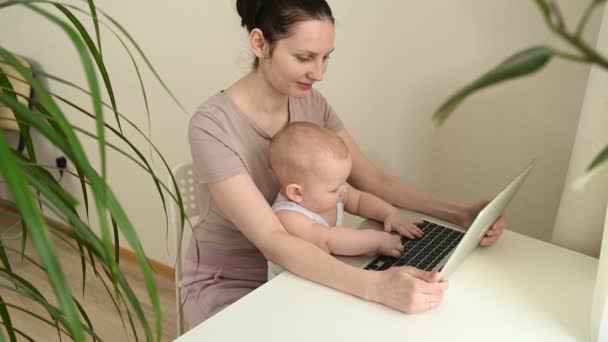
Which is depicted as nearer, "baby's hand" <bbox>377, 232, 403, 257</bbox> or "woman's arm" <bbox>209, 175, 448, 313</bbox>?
"woman's arm" <bbox>209, 175, 448, 313</bbox>

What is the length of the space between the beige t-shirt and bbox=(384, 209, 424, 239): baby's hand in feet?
0.92

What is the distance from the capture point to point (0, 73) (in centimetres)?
62

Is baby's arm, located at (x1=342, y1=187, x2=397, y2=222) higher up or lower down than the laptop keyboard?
higher up

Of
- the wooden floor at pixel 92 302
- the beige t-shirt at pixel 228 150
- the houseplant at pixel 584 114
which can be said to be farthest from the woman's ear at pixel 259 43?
the wooden floor at pixel 92 302

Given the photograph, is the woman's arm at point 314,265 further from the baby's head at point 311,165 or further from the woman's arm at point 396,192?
the woman's arm at point 396,192

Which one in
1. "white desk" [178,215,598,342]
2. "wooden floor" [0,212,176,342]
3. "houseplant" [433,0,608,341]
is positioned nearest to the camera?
"houseplant" [433,0,608,341]

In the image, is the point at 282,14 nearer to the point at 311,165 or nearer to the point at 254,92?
the point at 254,92

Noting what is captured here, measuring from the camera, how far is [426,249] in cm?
126

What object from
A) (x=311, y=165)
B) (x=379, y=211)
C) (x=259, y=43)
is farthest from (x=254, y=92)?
(x=379, y=211)

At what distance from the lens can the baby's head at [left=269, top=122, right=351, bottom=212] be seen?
3.93ft

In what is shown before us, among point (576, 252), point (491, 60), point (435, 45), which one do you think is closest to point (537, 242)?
point (576, 252)

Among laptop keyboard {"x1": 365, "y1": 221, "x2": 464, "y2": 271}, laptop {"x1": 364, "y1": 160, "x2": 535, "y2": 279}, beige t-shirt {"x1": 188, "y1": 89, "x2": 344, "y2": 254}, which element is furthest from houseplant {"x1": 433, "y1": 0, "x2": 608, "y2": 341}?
beige t-shirt {"x1": 188, "y1": 89, "x2": 344, "y2": 254}

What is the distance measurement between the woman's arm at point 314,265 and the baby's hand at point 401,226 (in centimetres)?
27

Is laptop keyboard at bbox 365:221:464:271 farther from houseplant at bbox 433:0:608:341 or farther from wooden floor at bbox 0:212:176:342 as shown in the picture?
wooden floor at bbox 0:212:176:342
